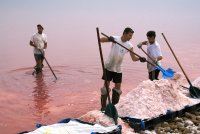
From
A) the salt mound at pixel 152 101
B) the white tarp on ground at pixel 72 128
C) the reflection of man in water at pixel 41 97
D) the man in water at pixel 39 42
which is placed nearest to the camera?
the white tarp on ground at pixel 72 128

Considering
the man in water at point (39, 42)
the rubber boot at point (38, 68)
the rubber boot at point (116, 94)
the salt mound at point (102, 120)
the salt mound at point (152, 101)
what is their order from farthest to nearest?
the rubber boot at point (38, 68) → the man in water at point (39, 42) → the rubber boot at point (116, 94) → the salt mound at point (152, 101) → the salt mound at point (102, 120)

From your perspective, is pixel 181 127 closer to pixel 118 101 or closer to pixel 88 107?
pixel 118 101

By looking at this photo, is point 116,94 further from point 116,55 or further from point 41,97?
point 41,97

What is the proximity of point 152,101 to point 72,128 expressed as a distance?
1817 mm

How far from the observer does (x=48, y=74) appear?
1119cm

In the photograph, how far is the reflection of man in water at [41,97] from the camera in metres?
7.46

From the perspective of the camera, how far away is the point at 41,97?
8.53 meters

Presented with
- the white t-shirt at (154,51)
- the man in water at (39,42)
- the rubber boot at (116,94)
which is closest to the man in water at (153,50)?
the white t-shirt at (154,51)

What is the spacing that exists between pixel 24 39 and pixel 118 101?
14379 mm

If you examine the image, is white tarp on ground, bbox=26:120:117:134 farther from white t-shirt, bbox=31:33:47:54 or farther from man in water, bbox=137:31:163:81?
white t-shirt, bbox=31:33:47:54

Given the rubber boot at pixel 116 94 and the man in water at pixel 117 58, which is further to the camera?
the rubber boot at pixel 116 94

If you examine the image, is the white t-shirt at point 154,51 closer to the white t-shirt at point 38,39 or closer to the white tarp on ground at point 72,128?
the white tarp on ground at point 72,128

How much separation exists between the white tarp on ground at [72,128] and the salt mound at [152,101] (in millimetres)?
911

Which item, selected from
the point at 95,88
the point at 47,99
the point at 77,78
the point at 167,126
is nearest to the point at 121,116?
the point at 167,126
